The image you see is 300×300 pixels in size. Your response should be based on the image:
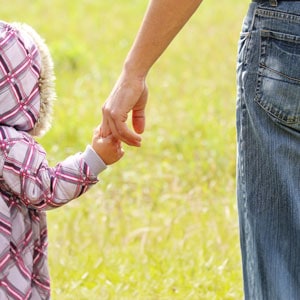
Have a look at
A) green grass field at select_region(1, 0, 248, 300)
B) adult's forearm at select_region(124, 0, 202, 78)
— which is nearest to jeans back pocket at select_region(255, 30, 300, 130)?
adult's forearm at select_region(124, 0, 202, 78)

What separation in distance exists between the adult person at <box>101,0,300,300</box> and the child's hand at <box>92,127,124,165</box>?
0.12 metres

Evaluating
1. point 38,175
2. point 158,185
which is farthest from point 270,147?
point 158,185

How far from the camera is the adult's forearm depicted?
2893mm

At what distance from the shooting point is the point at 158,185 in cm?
618

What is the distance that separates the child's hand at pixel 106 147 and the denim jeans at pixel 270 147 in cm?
43

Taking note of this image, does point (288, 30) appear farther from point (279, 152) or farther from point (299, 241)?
point (299, 241)

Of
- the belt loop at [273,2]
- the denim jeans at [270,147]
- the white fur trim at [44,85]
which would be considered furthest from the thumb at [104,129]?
the belt loop at [273,2]

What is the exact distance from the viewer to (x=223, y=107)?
307 inches

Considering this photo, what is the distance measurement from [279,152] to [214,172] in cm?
339

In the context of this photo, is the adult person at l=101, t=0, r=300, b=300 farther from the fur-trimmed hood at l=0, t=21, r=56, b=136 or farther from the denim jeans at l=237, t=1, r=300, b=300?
the fur-trimmed hood at l=0, t=21, r=56, b=136

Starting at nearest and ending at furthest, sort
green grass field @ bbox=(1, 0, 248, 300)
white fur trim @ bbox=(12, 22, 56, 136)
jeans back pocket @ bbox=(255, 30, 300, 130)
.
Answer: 1. jeans back pocket @ bbox=(255, 30, 300, 130)
2. white fur trim @ bbox=(12, 22, 56, 136)
3. green grass field @ bbox=(1, 0, 248, 300)

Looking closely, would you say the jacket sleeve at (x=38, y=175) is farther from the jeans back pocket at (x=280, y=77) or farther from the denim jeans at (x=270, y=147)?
the jeans back pocket at (x=280, y=77)

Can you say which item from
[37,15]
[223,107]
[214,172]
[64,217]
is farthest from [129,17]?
[64,217]

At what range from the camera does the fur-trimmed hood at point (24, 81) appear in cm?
317
